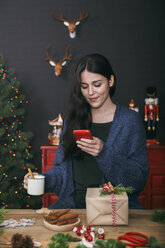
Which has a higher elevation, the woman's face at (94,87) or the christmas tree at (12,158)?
the woman's face at (94,87)

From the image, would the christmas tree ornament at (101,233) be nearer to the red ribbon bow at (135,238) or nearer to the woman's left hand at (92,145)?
the red ribbon bow at (135,238)

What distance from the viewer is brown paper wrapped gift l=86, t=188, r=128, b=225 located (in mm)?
1343

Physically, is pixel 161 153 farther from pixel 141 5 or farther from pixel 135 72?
pixel 141 5

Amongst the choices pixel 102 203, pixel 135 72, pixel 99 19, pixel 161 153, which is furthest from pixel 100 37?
pixel 102 203

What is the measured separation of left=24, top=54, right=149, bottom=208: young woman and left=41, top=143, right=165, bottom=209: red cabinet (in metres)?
1.50

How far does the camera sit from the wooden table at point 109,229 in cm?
123

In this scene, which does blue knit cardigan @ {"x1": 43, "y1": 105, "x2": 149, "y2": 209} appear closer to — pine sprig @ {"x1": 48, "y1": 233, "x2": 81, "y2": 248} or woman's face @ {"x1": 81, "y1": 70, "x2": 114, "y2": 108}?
woman's face @ {"x1": 81, "y1": 70, "x2": 114, "y2": 108}

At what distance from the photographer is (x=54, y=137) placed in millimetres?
3607

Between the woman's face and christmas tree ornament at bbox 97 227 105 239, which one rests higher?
the woman's face

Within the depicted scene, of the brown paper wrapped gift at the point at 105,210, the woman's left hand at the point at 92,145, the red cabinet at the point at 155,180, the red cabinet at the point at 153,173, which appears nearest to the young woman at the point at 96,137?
the woman's left hand at the point at 92,145

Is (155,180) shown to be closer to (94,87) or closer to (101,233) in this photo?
(94,87)

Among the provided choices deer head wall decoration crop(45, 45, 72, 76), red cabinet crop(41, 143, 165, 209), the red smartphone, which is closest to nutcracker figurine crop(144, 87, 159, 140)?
red cabinet crop(41, 143, 165, 209)

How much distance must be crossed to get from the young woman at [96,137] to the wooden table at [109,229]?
0.28m

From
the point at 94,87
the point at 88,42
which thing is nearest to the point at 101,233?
the point at 94,87
